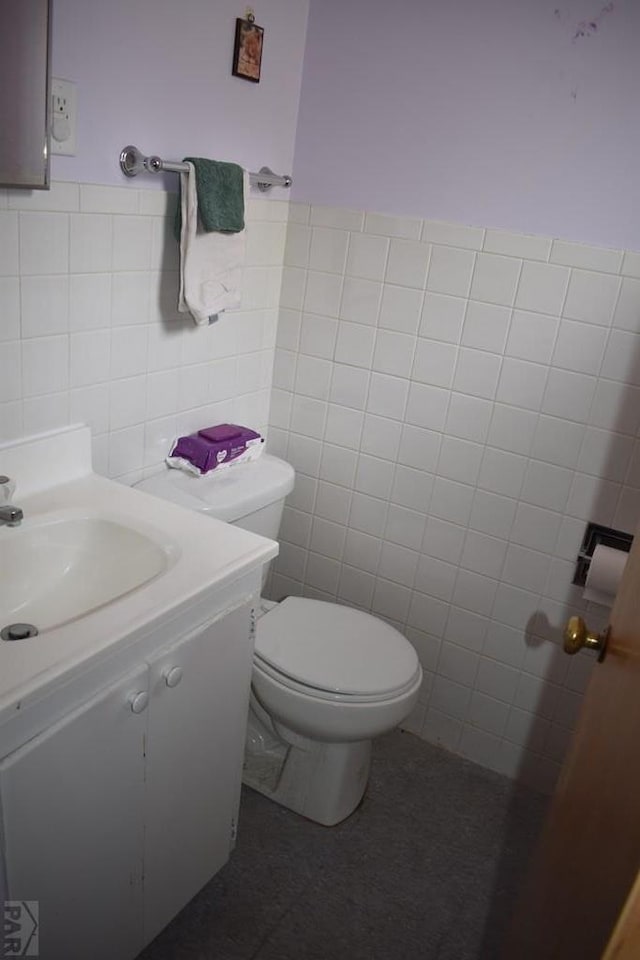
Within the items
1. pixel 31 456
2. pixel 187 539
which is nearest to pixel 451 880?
pixel 187 539

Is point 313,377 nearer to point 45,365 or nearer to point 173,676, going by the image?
point 45,365

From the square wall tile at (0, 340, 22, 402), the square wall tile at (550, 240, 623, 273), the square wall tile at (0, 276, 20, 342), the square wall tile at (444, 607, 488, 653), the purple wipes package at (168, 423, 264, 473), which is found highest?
the square wall tile at (550, 240, 623, 273)

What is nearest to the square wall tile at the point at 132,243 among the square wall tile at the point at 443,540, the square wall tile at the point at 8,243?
the square wall tile at the point at 8,243

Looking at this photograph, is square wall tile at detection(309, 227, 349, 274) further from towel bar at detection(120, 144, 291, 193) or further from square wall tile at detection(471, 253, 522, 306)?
towel bar at detection(120, 144, 291, 193)

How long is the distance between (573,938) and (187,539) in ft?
2.75

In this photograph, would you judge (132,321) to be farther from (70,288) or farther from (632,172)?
→ (632,172)

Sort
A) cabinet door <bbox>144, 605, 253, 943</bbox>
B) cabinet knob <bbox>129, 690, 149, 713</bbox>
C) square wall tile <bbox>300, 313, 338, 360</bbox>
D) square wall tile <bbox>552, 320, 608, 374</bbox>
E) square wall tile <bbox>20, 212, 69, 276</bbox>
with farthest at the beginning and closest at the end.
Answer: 1. square wall tile <bbox>300, 313, 338, 360</bbox>
2. square wall tile <bbox>552, 320, 608, 374</bbox>
3. square wall tile <bbox>20, 212, 69, 276</bbox>
4. cabinet door <bbox>144, 605, 253, 943</bbox>
5. cabinet knob <bbox>129, 690, 149, 713</bbox>

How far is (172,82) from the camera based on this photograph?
151 centimetres

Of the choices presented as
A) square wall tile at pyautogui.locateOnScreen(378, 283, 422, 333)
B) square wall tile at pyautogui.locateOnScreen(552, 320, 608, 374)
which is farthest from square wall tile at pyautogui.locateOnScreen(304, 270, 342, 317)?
square wall tile at pyautogui.locateOnScreen(552, 320, 608, 374)

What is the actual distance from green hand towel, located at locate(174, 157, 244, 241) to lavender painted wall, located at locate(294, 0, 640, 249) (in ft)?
1.20

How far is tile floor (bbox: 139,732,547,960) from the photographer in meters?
1.51

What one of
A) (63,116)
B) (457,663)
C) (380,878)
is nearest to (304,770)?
(380,878)

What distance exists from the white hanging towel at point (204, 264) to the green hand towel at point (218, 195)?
0.05 feet

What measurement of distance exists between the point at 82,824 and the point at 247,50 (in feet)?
5.20
